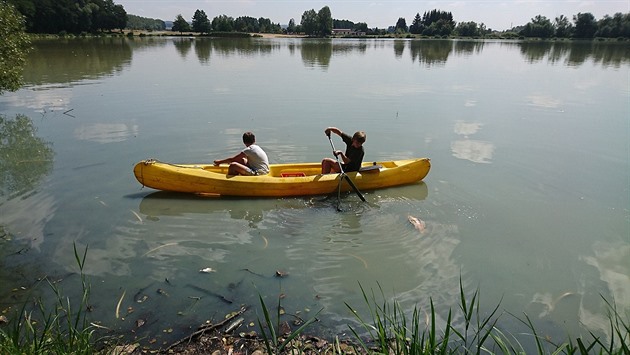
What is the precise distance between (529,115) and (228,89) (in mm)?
13473

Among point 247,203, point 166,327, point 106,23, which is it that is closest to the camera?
point 166,327

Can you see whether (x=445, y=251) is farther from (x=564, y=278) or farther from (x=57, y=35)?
(x=57, y=35)

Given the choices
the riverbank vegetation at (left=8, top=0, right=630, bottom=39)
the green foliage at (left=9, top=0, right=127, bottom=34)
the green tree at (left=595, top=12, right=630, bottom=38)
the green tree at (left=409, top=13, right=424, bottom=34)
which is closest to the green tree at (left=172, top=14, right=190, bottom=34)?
the riverbank vegetation at (left=8, top=0, right=630, bottom=39)

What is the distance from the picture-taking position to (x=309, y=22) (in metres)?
118

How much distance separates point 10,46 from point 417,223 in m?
12.2

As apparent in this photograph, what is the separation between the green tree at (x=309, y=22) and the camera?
11662 centimetres

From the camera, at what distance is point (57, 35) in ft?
211

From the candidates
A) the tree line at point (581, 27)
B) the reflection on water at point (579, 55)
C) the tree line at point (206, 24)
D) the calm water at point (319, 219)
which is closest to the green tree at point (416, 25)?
the tree line at point (581, 27)

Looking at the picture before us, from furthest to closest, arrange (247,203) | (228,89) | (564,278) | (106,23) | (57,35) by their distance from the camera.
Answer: (106,23)
(57,35)
(228,89)
(247,203)
(564,278)

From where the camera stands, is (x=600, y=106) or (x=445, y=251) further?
(x=600, y=106)

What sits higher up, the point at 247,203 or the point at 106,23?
the point at 106,23

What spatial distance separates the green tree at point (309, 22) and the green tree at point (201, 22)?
29539 mm

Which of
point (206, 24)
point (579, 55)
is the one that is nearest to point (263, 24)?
point (206, 24)

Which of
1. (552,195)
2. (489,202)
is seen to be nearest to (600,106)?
(552,195)
